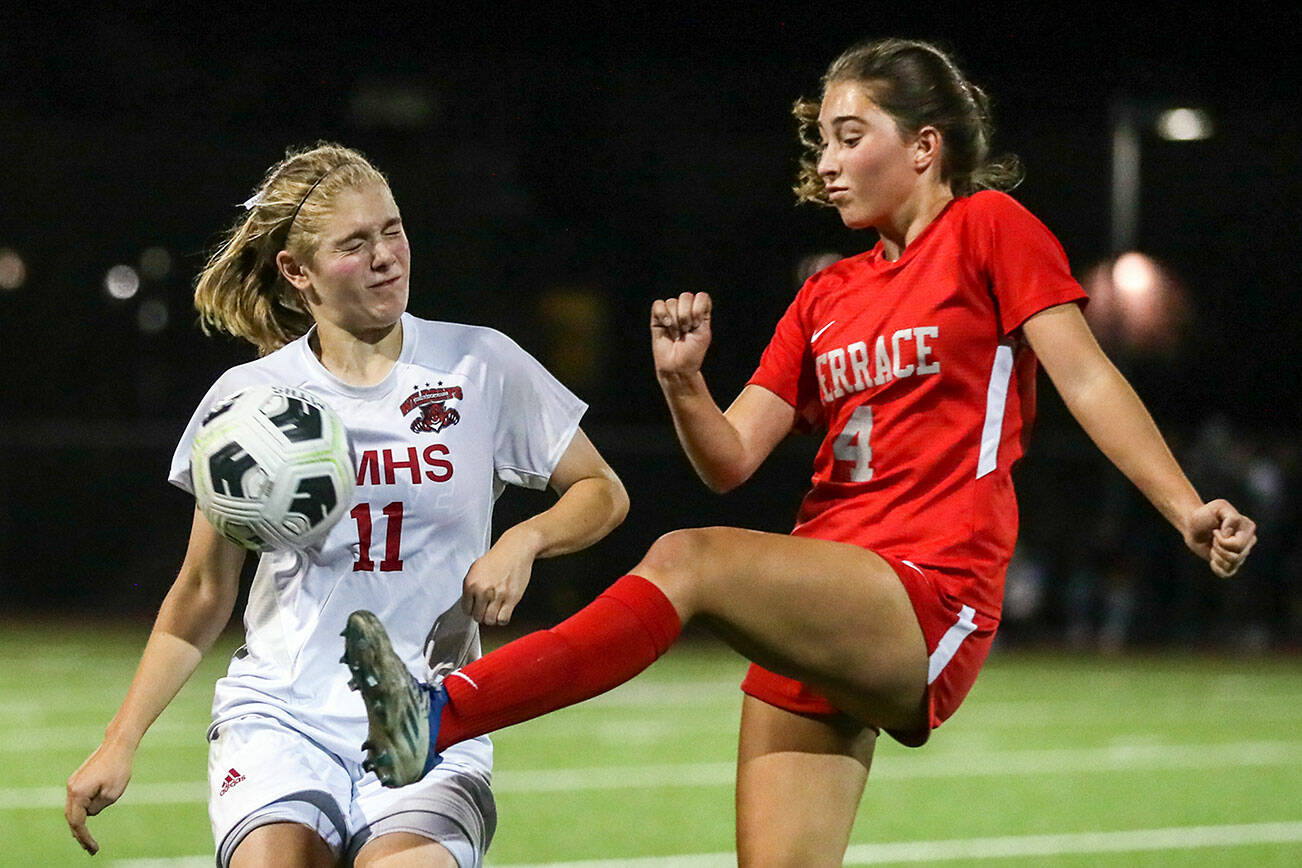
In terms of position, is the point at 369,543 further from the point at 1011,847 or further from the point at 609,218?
the point at 609,218

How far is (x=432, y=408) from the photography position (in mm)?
3322

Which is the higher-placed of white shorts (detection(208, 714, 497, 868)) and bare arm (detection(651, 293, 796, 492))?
bare arm (detection(651, 293, 796, 492))

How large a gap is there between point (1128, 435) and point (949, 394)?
0.38 m

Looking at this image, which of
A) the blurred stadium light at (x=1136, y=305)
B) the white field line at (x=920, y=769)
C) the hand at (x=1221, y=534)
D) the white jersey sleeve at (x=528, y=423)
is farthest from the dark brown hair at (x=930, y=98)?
the blurred stadium light at (x=1136, y=305)

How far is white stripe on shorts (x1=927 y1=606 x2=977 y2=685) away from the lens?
328 centimetres

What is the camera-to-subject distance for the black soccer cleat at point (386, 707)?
8.97ft

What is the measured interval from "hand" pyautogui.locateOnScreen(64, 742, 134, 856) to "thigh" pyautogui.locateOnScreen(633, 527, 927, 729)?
0.98 metres

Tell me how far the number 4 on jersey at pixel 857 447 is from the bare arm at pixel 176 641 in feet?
3.82

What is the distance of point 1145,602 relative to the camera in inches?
635

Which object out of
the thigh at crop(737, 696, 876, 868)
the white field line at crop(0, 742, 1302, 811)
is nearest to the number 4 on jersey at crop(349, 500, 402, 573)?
the thigh at crop(737, 696, 876, 868)

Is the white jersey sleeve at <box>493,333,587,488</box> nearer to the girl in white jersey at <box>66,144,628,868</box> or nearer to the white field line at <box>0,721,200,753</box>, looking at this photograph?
→ the girl in white jersey at <box>66,144,628,868</box>

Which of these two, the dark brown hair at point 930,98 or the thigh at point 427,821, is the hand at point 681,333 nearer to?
the dark brown hair at point 930,98

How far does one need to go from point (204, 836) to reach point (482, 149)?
19.2 m

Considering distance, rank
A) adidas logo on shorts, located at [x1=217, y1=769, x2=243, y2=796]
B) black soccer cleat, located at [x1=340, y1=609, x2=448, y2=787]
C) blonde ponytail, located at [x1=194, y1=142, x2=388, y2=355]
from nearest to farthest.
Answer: black soccer cleat, located at [x1=340, y1=609, x2=448, y2=787], adidas logo on shorts, located at [x1=217, y1=769, x2=243, y2=796], blonde ponytail, located at [x1=194, y1=142, x2=388, y2=355]
